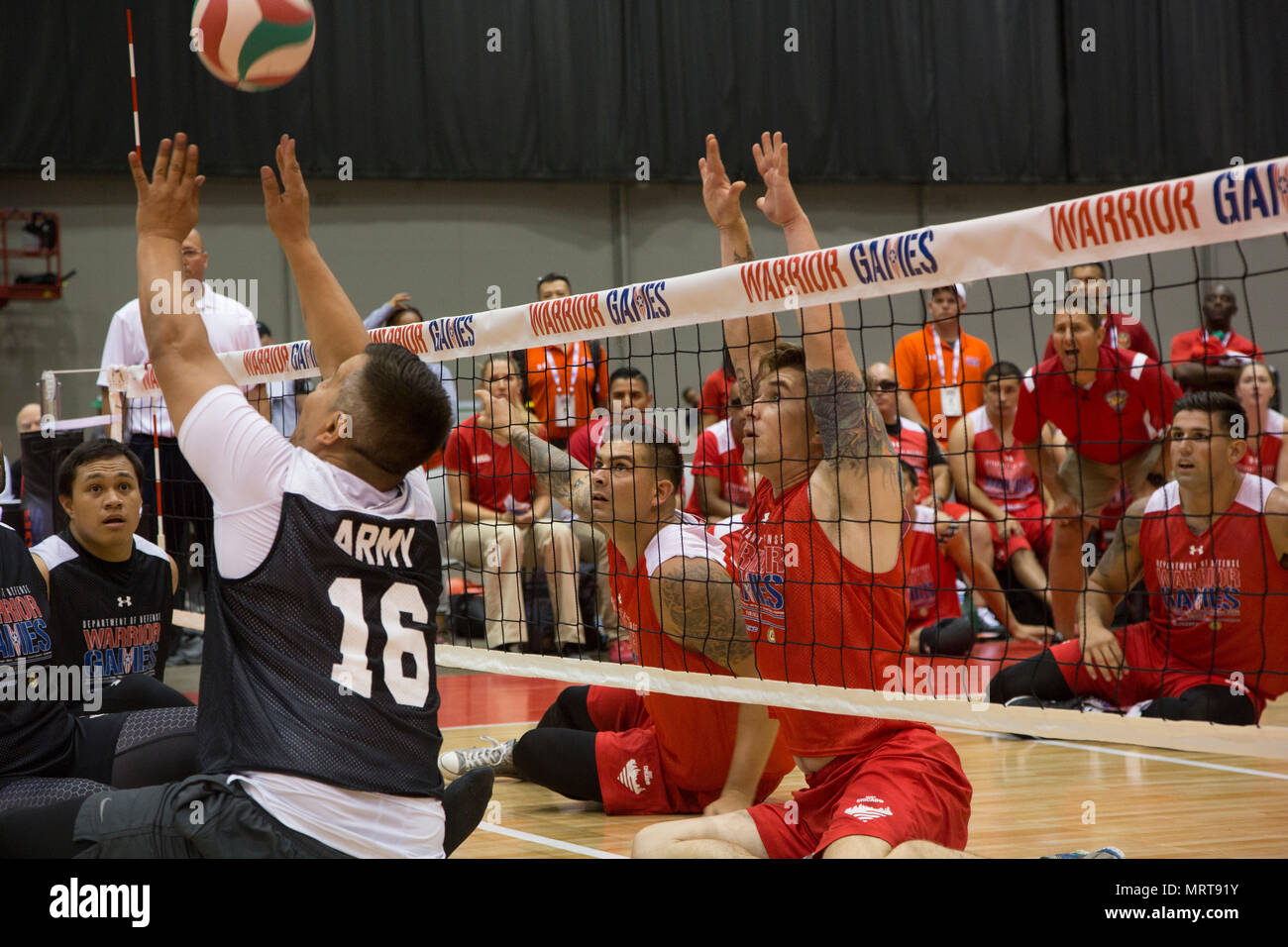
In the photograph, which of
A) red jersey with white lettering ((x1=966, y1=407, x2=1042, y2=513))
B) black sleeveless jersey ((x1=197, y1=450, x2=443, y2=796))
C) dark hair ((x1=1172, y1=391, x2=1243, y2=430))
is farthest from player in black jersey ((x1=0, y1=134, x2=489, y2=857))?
red jersey with white lettering ((x1=966, y1=407, x2=1042, y2=513))

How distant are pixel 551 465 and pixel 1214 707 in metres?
2.62

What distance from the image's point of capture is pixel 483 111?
1346 cm

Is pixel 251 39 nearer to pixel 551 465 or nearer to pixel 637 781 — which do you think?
pixel 551 465

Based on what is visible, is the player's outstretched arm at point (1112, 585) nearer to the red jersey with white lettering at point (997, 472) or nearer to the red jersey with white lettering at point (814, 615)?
the red jersey with white lettering at point (814, 615)

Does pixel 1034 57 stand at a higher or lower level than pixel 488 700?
higher

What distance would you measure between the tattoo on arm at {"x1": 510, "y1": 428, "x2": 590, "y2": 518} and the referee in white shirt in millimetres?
1552

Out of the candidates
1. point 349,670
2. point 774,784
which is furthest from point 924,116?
point 349,670

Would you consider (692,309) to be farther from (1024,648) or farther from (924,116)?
(924,116)

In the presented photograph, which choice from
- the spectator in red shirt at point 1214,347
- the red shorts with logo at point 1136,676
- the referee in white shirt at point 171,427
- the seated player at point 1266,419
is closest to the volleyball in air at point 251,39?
the referee in white shirt at point 171,427

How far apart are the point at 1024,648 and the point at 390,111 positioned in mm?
8332

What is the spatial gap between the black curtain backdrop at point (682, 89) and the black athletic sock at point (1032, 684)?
9.20 meters

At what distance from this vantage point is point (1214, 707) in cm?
486

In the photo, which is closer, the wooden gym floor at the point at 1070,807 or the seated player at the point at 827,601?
the seated player at the point at 827,601

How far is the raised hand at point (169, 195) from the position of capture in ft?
8.36
